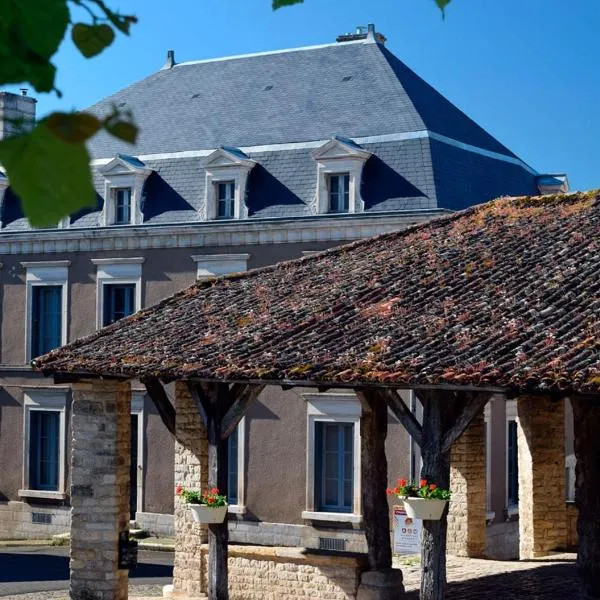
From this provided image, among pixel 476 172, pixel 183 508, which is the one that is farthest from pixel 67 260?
pixel 183 508

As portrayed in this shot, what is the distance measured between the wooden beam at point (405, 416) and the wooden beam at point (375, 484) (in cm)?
95

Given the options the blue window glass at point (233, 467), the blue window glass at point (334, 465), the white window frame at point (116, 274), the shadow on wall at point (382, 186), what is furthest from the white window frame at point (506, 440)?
the white window frame at point (116, 274)

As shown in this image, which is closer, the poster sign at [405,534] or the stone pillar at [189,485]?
the stone pillar at [189,485]

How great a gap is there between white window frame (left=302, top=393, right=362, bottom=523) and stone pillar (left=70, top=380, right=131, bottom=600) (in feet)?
26.9

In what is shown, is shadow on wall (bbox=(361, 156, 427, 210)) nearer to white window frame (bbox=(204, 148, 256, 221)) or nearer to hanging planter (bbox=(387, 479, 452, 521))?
white window frame (bbox=(204, 148, 256, 221))

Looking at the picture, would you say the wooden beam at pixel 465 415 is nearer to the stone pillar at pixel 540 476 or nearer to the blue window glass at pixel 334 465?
the stone pillar at pixel 540 476

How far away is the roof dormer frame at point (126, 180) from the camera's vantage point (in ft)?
79.0

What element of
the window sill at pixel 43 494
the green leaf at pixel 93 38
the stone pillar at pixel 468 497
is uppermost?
the green leaf at pixel 93 38

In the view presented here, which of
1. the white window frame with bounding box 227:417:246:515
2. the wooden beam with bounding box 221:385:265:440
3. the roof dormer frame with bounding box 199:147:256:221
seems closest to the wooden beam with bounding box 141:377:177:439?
the wooden beam with bounding box 221:385:265:440

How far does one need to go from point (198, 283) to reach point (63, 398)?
9.35m

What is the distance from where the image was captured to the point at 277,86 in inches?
994

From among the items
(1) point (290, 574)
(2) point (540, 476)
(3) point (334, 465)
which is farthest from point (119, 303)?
(1) point (290, 574)

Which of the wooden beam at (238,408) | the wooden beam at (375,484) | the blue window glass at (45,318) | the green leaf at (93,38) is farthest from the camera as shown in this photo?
the blue window glass at (45,318)

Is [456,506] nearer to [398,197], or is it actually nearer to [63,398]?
[398,197]
